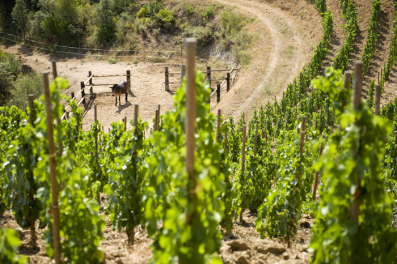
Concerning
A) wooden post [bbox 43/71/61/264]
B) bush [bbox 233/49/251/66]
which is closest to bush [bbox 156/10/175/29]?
bush [bbox 233/49/251/66]

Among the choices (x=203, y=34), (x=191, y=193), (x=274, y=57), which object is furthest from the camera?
(x=203, y=34)

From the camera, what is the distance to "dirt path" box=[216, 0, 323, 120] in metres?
18.6

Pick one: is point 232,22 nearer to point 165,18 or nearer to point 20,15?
point 165,18

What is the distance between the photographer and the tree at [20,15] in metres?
32.8

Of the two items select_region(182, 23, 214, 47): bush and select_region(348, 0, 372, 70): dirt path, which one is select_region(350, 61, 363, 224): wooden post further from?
select_region(182, 23, 214, 47): bush

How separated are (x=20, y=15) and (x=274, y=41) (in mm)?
23286

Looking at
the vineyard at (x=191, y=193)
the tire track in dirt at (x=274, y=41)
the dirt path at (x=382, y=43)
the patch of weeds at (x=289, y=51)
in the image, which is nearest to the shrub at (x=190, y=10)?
the tire track in dirt at (x=274, y=41)

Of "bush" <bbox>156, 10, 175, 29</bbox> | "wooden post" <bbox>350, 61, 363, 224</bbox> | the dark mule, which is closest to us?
"wooden post" <bbox>350, 61, 363, 224</bbox>

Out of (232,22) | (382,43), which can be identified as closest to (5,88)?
(232,22)

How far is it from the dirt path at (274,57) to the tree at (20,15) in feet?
61.8

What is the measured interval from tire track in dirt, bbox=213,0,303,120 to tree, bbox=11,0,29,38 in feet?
58.4

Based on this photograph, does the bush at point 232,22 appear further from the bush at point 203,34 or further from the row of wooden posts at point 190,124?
the row of wooden posts at point 190,124

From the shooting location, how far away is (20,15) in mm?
32844

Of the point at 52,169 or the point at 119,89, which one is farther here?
the point at 119,89
